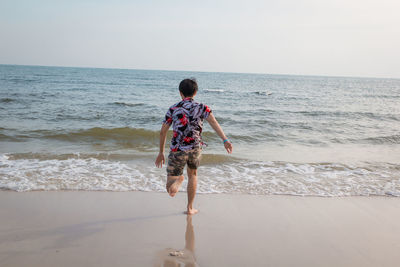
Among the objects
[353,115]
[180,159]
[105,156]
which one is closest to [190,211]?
[180,159]

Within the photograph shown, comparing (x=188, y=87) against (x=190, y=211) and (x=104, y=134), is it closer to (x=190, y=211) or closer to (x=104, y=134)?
(x=190, y=211)

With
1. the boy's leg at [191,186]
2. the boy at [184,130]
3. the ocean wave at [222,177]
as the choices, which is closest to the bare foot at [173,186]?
the boy at [184,130]

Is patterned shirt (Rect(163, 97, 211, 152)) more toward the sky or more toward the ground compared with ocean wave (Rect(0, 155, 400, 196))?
more toward the sky

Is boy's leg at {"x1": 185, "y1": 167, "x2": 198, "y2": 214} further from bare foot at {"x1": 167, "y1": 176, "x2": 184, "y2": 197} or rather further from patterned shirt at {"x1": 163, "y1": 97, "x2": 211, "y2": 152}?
patterned shirt at {"x1": 163, "y1": 97, "x2": 211, "y2": 152}

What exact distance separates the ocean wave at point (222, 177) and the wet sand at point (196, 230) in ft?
1.06

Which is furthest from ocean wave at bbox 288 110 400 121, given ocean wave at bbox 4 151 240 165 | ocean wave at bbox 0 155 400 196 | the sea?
ocean wave at bbox 4 151 240 165

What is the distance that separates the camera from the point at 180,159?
11.4 ft

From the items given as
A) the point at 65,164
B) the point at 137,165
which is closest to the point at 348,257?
the point at 137,165

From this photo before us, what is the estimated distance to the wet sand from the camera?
2812mm

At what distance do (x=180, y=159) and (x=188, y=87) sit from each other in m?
0.87

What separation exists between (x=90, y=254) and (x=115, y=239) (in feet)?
1.14

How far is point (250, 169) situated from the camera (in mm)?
6215

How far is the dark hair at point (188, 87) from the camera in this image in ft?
10.8

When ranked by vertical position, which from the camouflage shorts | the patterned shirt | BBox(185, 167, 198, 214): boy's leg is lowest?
BBox(185, 167, 198, 214): boy's leg
